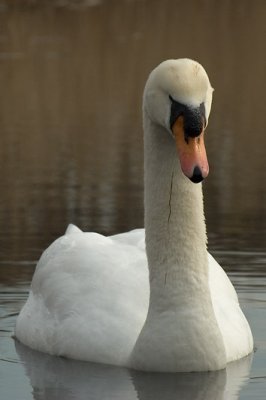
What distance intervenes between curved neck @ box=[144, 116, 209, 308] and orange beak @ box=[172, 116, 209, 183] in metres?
0.56

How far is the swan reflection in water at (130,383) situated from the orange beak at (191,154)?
4.08 feet

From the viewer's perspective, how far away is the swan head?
7.57 m

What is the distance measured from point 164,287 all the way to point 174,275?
0.08 metres

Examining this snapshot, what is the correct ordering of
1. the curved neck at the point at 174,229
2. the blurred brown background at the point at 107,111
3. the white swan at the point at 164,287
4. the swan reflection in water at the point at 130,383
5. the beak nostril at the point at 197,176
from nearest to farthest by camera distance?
1. the beak nostril at the point at 197,176
2. the white swan at the point at 164,287
3. the swan reflection in water at the point at 130,383
4. the curved neck at the point at 174,229
5. the blurred brown background at the point at 107,111

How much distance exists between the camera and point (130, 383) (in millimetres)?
8328

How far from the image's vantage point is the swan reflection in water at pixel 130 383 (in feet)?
26.8

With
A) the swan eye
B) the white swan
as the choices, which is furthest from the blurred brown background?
the swan eye

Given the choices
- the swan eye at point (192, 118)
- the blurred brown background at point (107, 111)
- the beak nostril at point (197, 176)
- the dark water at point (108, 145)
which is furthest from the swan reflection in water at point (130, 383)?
the blurred brown background at point (107, 111)

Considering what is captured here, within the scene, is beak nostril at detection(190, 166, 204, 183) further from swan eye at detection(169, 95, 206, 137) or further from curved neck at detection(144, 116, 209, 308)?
curved neck at detection(144, 116, 209, 308)

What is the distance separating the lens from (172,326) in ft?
27.2

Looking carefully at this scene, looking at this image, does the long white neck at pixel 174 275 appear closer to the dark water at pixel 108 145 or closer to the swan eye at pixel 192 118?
the dark water at pixel 108 145

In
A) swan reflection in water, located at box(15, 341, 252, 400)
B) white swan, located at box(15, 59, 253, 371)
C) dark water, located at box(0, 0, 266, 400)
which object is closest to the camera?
white swan, located at box(15, 59, 253, 371)

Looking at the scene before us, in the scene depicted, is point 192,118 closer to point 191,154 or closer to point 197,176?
point 191,154

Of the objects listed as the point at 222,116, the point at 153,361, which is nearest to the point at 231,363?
the point at 153,361
